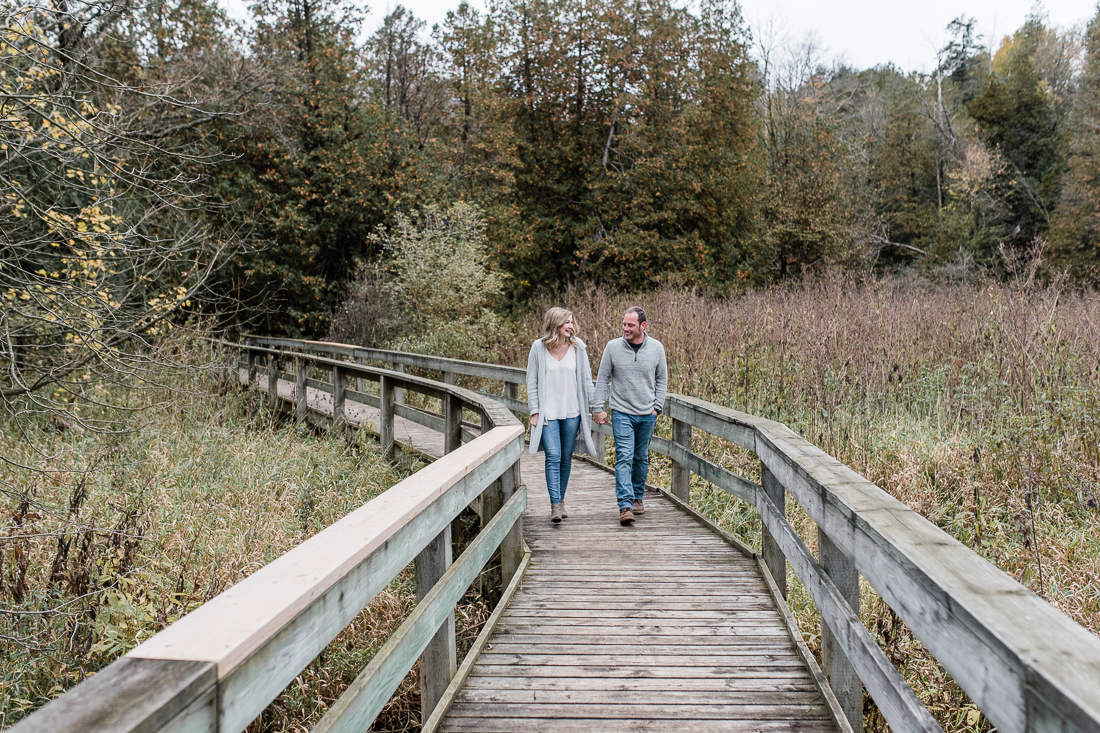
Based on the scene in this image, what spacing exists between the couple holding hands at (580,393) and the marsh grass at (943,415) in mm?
1507

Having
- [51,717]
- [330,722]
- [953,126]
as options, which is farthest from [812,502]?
[953,126]

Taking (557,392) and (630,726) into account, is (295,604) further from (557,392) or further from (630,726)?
(557,392)

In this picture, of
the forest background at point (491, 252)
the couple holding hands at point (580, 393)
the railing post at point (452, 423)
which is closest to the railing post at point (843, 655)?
the forest background at point (491, 252)

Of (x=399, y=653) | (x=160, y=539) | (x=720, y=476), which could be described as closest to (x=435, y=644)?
(x=399, y=653)

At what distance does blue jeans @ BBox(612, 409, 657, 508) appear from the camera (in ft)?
19.0

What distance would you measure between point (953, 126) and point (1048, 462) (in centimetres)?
3673

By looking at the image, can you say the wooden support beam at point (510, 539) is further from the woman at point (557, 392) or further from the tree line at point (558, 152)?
the tree line at point (558, 152)

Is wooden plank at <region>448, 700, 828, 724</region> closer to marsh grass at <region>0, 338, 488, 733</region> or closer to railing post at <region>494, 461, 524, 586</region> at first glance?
marsh grass at <region>0, 338, 488, 733</region>

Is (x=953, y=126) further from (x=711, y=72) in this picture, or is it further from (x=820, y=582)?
(x=820, y=582)

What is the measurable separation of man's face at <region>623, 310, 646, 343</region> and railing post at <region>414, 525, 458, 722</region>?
2976 millimetres

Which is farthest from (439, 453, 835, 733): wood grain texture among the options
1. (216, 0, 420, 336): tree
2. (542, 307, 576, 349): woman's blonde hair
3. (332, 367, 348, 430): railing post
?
(216, 0, 420, 336): tree

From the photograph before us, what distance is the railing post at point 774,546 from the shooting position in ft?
13.6

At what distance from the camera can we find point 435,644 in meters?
3.10

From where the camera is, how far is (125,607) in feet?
12.7
